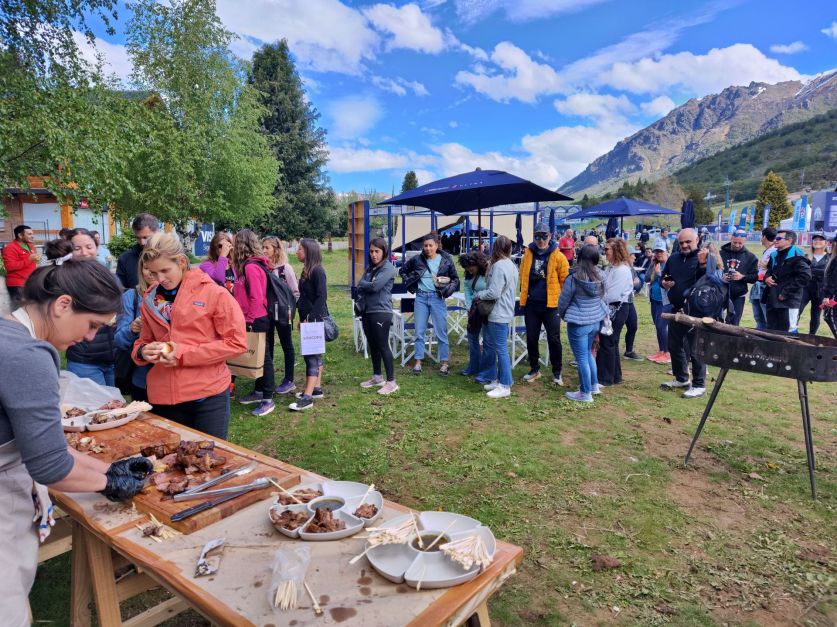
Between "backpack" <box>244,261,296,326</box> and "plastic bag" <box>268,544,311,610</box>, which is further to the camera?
"backpack" <box>244,261,296,326</box>

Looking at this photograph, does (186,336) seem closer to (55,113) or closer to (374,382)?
(374,382)

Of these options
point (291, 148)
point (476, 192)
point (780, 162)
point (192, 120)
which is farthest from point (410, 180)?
point (780, 162)

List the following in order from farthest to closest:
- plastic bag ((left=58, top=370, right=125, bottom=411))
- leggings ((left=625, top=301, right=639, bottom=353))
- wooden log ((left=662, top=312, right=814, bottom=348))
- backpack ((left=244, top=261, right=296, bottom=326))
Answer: leggings ((left=625, top=301, right=639, bottom=353)) → backpack ((left=244, top=261, right=296, bottom=326)) → wooden log ((left=662, top=312, right=814, bottom=348)) → plastic bag ((left=58, top=370, right=125, bottom=411))

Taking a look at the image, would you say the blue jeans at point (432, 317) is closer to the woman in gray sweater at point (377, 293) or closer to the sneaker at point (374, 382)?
the sneaker at point (374, 382)

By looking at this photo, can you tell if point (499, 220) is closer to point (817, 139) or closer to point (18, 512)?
point (18, 512)

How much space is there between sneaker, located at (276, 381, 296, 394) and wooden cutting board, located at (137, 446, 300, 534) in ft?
13.6

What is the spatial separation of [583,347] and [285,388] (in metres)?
3.70

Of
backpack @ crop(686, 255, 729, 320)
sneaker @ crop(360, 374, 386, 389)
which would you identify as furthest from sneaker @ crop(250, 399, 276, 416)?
backpack @ crop(686, 255, 729, 320)

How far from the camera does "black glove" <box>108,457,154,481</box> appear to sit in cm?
198

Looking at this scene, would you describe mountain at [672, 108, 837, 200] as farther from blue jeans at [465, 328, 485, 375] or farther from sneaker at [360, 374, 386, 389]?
sneaker at [360, 374, 386, 389]

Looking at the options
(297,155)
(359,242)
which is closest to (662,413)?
(359,242)

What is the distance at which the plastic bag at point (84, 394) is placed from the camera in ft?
10.0

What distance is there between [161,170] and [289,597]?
19962mm

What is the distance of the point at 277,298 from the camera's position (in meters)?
5.52
